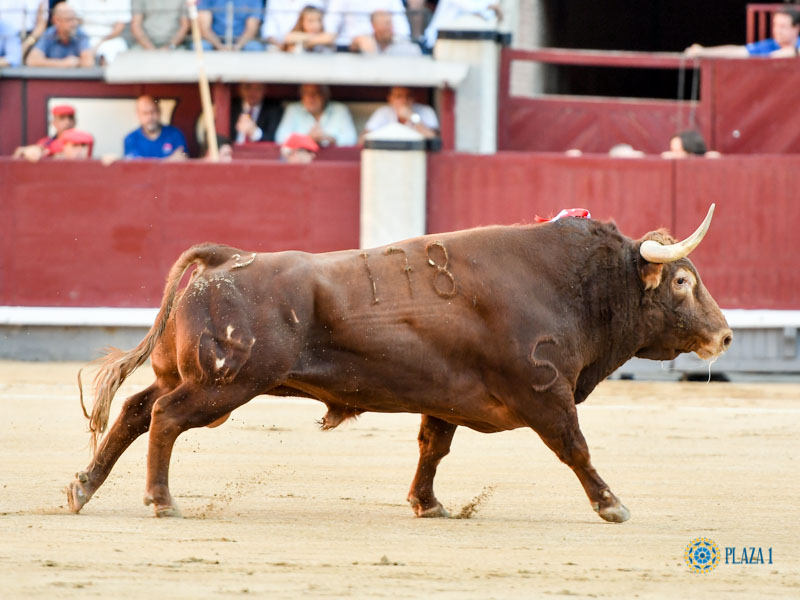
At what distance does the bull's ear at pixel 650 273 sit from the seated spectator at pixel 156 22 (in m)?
7.47

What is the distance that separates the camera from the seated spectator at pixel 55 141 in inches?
425

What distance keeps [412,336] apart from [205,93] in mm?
6321

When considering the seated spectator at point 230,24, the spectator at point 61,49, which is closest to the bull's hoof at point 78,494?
the seated spectator at point 230,24

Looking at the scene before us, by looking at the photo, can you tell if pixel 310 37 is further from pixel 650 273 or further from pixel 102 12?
pixel 650 273

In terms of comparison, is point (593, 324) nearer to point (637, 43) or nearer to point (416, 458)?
point (416, 458)

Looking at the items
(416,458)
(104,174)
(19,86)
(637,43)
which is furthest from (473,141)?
(637,43)

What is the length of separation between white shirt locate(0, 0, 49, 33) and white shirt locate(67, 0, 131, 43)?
0.30 metres

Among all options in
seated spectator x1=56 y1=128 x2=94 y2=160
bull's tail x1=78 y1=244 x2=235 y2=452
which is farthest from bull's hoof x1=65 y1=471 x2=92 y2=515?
seated spectator x1=56 y1=128 x2=94 y2=160

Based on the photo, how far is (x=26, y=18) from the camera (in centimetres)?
1210

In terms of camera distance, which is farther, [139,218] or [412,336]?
[139,218]

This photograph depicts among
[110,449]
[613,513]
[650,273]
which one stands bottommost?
[613,513]

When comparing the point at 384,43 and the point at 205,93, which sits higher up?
the point at 384,43

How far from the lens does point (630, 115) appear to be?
11.8 m

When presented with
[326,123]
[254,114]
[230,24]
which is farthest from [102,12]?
[326,123]
